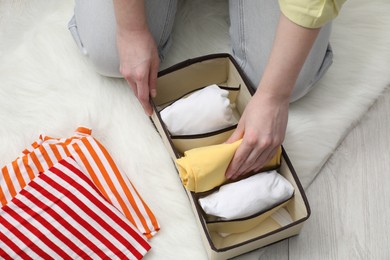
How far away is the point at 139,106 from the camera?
41.1 inches

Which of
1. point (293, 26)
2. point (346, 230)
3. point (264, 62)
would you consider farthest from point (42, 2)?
point (346, 230)

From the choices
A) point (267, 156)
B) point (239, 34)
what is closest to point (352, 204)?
point (267, 156)

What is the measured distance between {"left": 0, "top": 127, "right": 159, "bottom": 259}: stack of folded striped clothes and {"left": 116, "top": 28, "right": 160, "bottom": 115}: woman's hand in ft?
0.45

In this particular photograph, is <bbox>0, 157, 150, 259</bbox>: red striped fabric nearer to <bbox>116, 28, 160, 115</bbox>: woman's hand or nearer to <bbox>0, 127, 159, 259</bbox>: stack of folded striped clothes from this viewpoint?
<bbox>0, 127, 159, 259</bbox>: stack of folded striped clothes

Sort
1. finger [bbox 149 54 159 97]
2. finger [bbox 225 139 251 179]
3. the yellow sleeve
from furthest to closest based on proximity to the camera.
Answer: finger [bbox 149 54 159 97] < finger [bbox 225 139 251 179] < the yellow sleeve

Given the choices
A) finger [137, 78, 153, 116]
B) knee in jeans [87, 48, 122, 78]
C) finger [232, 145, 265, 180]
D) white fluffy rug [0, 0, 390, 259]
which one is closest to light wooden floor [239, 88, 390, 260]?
white fluffy rug [0, 0, 390, 259]

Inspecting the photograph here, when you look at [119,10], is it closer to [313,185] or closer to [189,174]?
[189,174]

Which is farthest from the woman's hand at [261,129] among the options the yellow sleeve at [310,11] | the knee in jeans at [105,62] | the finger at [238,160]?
the knee in jeans at [105,62]

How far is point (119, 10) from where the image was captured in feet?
3.00

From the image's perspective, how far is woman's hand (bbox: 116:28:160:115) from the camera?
36.4 inches

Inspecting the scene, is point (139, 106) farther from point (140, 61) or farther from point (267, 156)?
point (267, 156)

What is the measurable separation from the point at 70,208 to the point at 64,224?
0.03 m

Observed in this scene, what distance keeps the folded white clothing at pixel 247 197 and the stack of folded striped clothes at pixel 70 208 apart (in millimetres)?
132

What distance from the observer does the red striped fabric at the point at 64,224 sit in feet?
2.93
